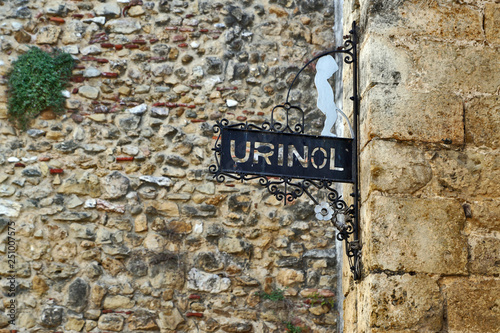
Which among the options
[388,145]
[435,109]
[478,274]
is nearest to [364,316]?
[478,274]

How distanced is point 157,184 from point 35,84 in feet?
4.66

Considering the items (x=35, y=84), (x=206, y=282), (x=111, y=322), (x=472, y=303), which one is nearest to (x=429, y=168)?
(x=472, y=303)

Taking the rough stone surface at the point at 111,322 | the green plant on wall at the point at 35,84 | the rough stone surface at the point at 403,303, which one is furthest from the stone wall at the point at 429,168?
the green plant on wall at the point at 35,84

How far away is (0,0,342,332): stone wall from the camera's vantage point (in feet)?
15.3

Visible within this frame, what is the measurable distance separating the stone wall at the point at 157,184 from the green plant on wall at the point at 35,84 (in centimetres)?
9

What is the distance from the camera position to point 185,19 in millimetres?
5371

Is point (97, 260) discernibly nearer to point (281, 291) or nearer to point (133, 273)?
point (133, 273)

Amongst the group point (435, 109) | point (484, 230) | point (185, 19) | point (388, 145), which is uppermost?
point (185, 19)

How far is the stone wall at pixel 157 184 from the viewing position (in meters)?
4.65

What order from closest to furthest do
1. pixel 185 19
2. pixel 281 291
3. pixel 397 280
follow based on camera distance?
pixel 397 280 → pixel 281 291 → pixel 185 19

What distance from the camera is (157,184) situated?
494 cm

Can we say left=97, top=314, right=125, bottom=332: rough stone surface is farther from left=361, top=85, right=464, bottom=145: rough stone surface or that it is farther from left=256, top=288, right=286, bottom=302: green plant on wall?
left=361, top=85, right=464, bottom=145: rough stone surface

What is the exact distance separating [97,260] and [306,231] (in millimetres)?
1722

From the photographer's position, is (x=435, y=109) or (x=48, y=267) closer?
A: (x=435, y=109)
